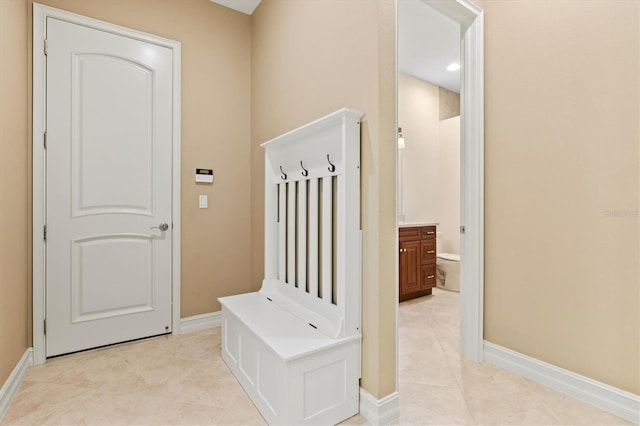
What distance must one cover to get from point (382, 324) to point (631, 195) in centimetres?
140

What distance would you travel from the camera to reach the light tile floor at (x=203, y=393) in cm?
158

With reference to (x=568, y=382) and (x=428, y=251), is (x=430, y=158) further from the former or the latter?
(x=568, y=382)

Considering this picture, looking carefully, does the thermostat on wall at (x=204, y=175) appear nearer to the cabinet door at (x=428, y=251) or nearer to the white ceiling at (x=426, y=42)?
the white ceiling at (x=426, y=42)

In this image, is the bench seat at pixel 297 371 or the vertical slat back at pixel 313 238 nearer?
the bench seat at pixel 297 371

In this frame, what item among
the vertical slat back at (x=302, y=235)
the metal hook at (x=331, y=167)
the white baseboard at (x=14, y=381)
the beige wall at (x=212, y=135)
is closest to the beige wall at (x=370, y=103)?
the metal hook at (x=331, y=167)

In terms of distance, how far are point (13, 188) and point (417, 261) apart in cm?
343

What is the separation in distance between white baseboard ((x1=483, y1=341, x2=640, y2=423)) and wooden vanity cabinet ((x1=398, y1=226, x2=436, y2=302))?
1.35 meters

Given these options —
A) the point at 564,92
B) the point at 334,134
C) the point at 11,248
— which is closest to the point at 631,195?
the point at 564,92

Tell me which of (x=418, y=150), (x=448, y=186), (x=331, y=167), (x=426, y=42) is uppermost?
(x=426, y=42)

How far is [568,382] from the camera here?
5.84ft

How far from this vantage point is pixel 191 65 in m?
2.70

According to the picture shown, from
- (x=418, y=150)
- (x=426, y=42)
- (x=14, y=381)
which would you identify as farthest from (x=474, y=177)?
(x=14, y=381)

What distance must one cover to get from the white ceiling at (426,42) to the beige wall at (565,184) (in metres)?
0.88

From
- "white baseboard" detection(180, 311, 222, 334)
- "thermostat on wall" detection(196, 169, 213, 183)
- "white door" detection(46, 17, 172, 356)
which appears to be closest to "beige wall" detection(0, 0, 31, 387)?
"white door" detection(46, 17, 172, 356)
